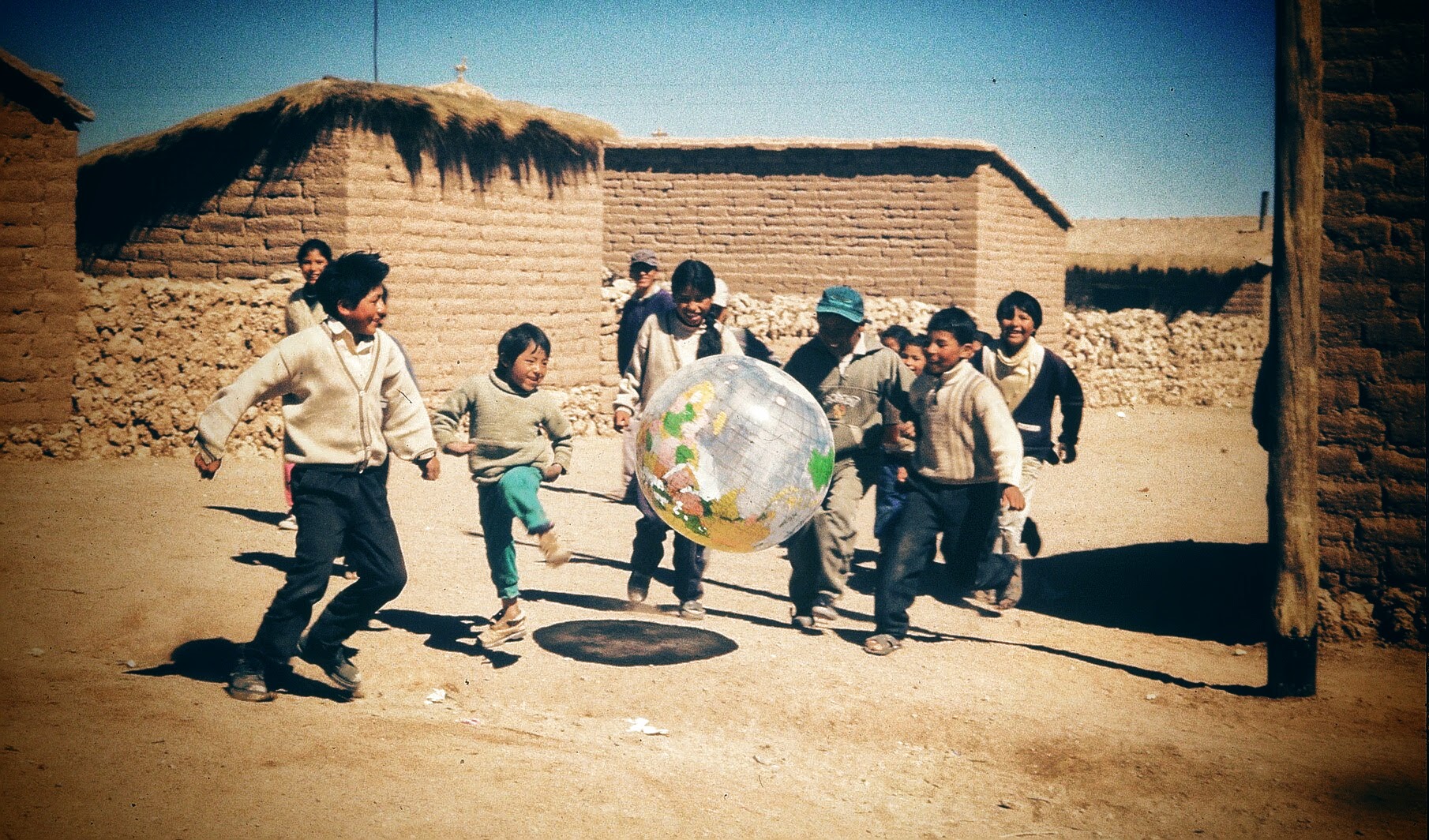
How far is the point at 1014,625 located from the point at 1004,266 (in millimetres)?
12053

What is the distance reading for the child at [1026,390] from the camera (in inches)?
281

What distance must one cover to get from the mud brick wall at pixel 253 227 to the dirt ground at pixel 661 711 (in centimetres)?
396

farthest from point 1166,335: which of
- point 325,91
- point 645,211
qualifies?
point 325,91

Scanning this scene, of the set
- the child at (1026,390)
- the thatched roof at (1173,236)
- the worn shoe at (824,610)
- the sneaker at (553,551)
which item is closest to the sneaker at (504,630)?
the sneaker at (553,551)

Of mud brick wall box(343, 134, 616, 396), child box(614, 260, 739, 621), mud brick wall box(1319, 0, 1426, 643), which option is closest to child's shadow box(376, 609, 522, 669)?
child box(614, 260, 739, 621)

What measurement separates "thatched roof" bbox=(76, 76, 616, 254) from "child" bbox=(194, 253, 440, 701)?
7466 millimetres

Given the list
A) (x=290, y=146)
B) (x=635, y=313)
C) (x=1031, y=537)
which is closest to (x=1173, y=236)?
(x=290, y=146)

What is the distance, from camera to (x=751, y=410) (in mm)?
4688

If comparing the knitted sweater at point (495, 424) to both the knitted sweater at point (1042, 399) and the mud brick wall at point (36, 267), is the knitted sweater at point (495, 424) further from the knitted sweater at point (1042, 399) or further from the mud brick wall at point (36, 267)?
the mud brick wall at point (36, 267)

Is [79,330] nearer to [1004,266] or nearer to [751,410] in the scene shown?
[751,410]

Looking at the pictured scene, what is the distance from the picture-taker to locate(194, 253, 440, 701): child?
15.2 feet

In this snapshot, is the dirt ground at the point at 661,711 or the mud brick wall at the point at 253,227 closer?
the dirt ground at the point at 661,711

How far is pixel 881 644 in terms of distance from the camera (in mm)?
5918

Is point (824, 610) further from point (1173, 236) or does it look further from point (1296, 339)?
point (1173, 236)
